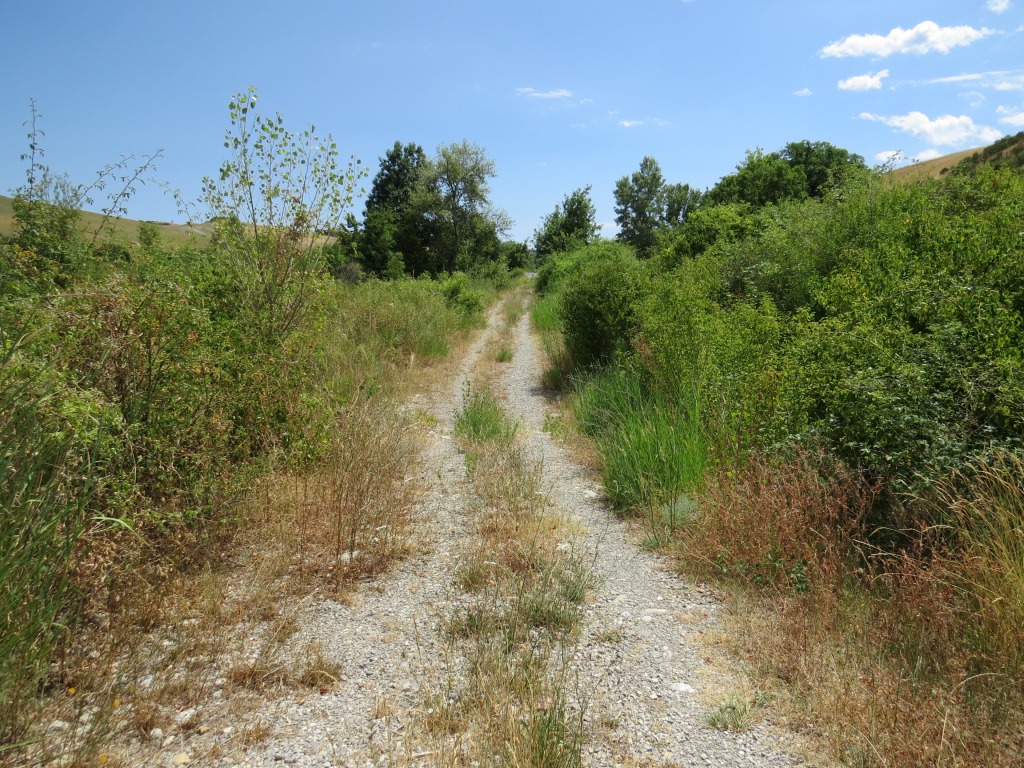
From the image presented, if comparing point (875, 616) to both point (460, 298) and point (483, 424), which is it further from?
point (460, 298)

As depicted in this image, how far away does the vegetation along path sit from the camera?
244 centimetres

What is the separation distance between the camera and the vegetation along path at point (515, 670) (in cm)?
244

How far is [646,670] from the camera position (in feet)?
10.2

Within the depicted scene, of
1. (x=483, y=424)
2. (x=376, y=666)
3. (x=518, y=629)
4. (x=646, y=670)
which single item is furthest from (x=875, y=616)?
(x=483, y=424)

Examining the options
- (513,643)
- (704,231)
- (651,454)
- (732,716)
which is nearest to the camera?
(732,716)

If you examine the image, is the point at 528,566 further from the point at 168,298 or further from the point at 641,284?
the point at 641,284

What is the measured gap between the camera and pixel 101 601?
3.24m

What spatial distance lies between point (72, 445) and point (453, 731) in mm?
2333

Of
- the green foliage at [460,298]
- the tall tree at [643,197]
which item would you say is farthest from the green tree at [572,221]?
the green foliage at [460,298]

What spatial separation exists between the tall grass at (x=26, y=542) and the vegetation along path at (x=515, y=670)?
26.0 inches

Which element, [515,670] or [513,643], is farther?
[513,643]

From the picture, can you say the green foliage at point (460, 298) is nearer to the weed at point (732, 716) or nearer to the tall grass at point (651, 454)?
the tall grass at point (651, 454)

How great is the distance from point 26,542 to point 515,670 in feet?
7.40

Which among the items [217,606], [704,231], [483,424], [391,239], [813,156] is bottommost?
[217,606]
